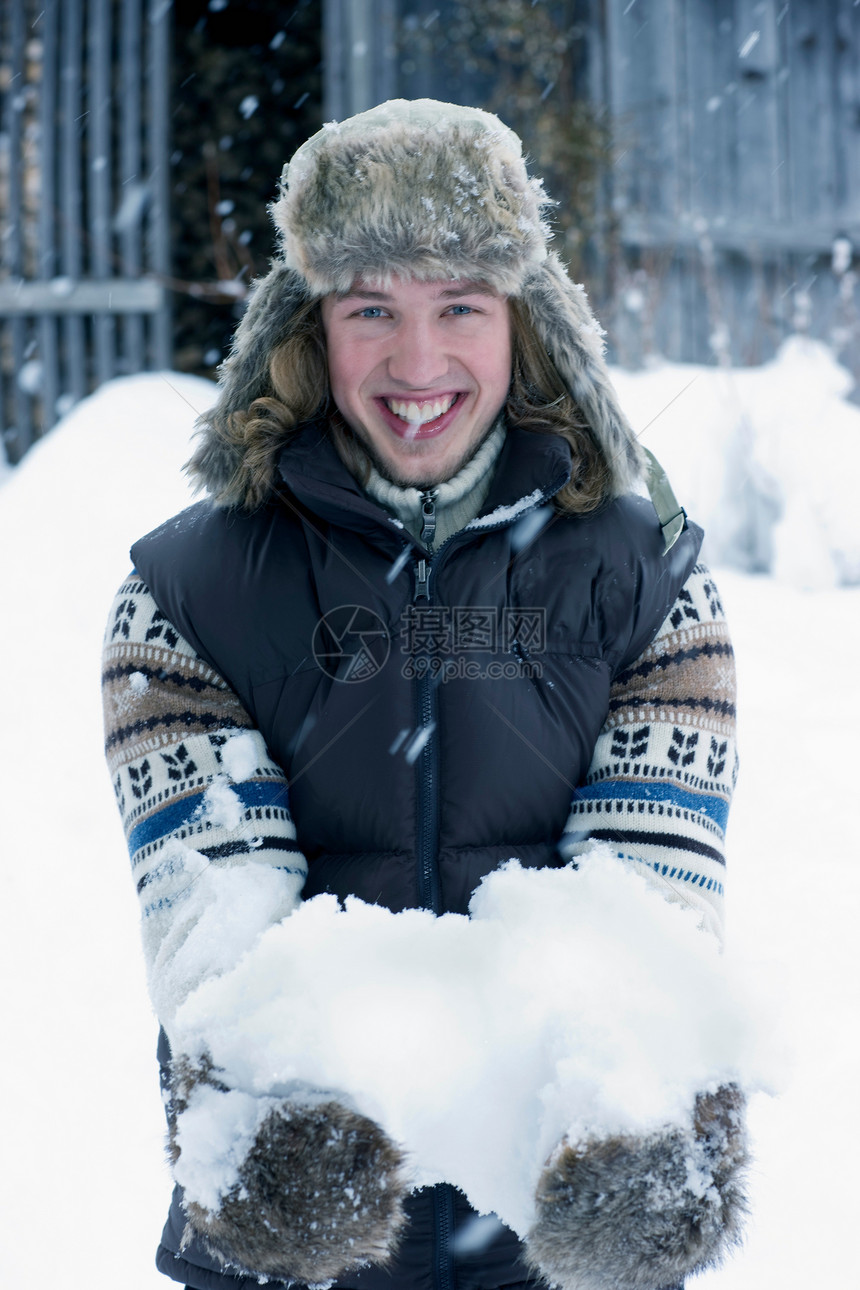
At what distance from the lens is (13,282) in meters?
5.72

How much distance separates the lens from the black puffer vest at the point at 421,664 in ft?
4.56

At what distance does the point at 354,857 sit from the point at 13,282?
17.3ft

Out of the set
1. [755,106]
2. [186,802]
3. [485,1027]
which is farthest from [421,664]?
[755,106]

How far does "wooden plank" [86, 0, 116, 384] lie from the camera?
548 centimetres

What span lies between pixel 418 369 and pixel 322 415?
8.1 inches

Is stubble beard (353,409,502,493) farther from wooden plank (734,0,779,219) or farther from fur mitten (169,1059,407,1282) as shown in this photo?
wooden plank (734,0,779,219)

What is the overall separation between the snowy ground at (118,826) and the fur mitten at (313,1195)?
18.6 inches

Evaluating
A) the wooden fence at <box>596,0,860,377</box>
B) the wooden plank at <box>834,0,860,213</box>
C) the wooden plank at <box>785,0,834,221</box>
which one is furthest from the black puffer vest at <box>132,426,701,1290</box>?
the wooden plank at <box>834,0,860,213</box>

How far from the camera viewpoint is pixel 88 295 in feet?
18.4

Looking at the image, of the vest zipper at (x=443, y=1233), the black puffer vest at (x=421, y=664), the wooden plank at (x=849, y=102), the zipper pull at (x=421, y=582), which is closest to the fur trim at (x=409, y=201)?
the black puffer vest at (x=421, y=664)

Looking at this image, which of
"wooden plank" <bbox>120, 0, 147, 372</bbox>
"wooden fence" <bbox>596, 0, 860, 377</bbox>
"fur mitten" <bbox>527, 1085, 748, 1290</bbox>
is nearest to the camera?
"fur mitten" <bbox>527, 1085, 748, 1290</bbox>

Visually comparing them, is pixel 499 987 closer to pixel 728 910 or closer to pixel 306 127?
pixel 728 910

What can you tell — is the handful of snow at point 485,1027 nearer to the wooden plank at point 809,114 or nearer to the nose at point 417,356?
the nose at point 417,356

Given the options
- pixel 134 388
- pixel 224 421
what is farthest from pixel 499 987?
pixel 134 388
